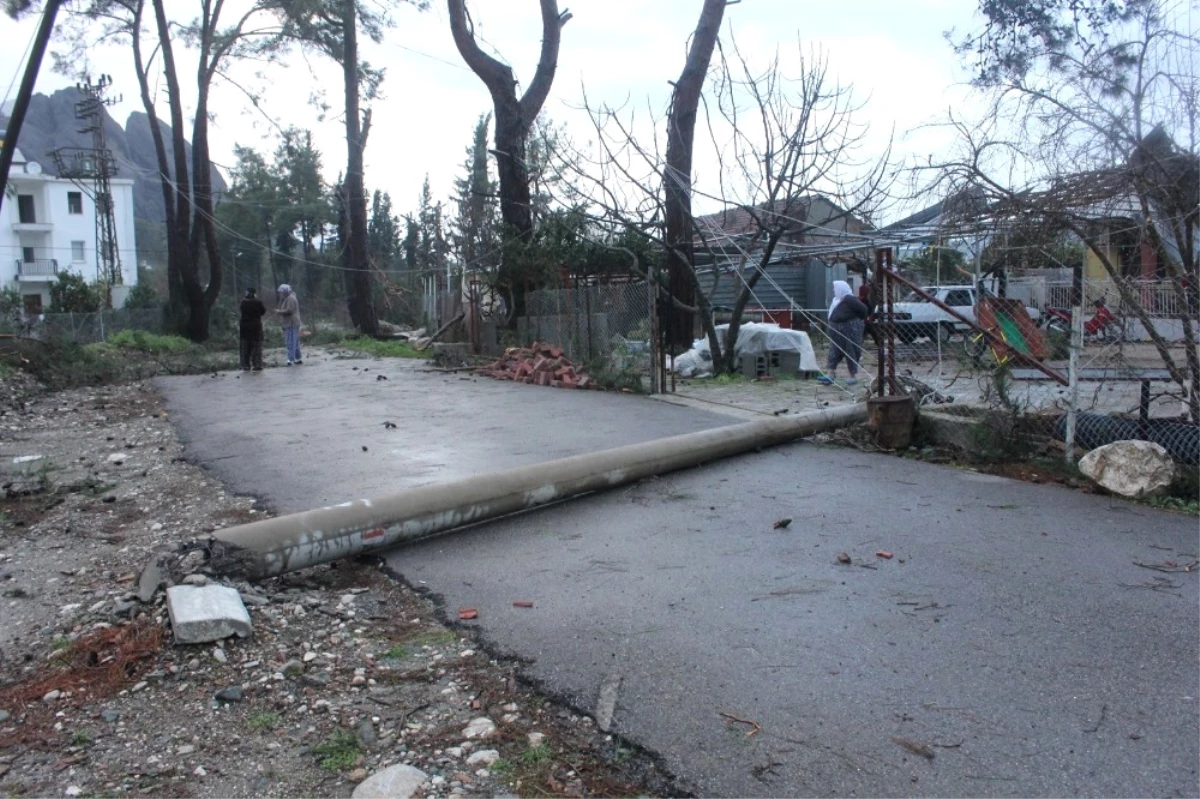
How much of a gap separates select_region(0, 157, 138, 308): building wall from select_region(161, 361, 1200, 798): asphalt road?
215 ft

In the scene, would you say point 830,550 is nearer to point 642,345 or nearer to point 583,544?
point 583,544

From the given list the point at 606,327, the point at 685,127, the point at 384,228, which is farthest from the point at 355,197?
the point at 384,228

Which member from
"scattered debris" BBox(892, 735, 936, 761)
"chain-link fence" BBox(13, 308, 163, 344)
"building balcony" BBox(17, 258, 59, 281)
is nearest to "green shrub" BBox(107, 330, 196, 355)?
"chain-link fence" BBox(13, 308, 163, 344)

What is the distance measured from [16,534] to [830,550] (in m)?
5.07

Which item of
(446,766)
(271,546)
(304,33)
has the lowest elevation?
(446,766)

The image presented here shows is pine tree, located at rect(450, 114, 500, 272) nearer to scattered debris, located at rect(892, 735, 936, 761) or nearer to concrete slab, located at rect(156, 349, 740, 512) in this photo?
concrete slab, located at rect(156, 349, 740, 512)

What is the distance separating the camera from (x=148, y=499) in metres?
6.75

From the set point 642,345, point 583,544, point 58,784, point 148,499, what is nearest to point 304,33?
point 642,345

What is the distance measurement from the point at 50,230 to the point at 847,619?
75575 mm

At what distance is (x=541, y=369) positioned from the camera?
47.9 ft

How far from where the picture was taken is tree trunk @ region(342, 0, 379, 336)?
28594 millimetres

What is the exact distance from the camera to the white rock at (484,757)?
9.70ft

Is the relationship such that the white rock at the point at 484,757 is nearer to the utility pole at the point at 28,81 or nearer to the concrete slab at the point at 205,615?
the concrete slab at the point at 205,615

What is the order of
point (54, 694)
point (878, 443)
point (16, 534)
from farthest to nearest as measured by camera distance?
point (878, 443)
point (16, 534)
point (54, 694)
